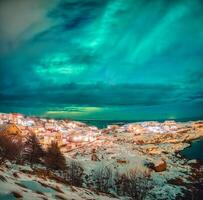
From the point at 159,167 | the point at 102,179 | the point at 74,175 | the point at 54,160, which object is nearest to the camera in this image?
the point at 74,175

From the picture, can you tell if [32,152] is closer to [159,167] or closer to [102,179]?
[102,179]

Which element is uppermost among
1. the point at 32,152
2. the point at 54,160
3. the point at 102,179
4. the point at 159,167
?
the point at 32,152

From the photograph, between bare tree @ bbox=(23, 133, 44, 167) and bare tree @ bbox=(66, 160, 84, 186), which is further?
bare tree @ bbox=(23, 133, 44, 167)

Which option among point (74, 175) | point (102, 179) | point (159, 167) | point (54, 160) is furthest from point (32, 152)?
point (159, 167)

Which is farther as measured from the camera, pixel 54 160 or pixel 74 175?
pixel 54 160

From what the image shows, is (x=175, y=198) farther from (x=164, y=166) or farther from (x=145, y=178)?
(x=164, y=166)

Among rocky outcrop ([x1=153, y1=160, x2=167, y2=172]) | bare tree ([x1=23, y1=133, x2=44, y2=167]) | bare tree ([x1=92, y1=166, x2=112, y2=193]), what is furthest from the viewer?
rocky outcrop ([x1=153, y1=160, x2=167, y2=172])

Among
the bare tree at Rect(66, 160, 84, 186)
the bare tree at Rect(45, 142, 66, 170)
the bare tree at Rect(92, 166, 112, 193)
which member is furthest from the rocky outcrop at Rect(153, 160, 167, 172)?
the bare tree at Rect(45, 142, 66, 170)

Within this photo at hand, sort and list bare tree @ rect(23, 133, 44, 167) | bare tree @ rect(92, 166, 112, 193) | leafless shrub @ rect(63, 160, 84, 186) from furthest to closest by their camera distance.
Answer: bare tree @ rect(23, 133, 44, 167) → bare tree @ rect(92, 166, 112, 193) → leafless shrub @ rect(63, 160, 84, 186)

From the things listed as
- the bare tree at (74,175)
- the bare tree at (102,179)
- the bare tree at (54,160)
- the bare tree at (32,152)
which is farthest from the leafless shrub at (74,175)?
the bare tree at (32,152)

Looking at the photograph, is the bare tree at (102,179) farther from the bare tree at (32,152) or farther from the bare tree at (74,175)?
the bare tree at (32,152)

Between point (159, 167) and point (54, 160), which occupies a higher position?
point (54, 160)

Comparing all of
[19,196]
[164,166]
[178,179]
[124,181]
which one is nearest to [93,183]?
[124,181]

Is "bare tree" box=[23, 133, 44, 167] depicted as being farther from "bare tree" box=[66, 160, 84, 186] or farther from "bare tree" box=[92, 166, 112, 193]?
"bare tree" box=[92, 166, 112, 193]
